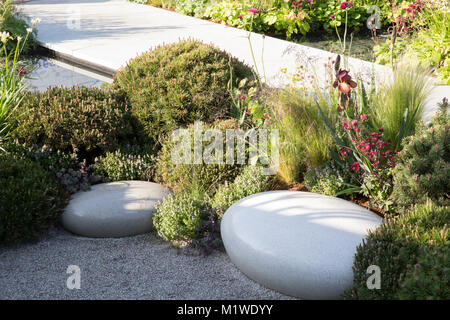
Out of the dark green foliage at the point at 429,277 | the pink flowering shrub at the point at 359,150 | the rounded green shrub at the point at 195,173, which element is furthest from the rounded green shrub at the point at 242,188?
the dark green foliage at the point at 429,277

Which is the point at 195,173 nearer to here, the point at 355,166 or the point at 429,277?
the point at 355,166

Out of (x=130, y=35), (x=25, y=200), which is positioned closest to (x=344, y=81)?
(x=25, y=200)

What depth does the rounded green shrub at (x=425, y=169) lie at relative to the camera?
3100 millimetres

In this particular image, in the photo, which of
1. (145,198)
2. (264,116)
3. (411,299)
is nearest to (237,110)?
(264,116)

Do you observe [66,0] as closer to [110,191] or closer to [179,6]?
[179,6]

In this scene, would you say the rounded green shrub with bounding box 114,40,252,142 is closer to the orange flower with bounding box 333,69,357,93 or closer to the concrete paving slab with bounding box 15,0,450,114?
the concrete paving slab with bounding box 15,0,450,114

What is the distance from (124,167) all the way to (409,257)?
8.39 ft

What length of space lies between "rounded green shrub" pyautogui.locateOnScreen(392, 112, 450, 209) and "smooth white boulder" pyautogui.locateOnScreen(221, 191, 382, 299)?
0.85 ft

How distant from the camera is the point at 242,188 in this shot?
3811 mm

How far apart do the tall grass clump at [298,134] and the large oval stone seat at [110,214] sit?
1.07m

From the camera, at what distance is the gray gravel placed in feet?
9.87

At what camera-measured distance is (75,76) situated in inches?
279

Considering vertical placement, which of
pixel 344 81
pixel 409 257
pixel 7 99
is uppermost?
pixel 344 81
